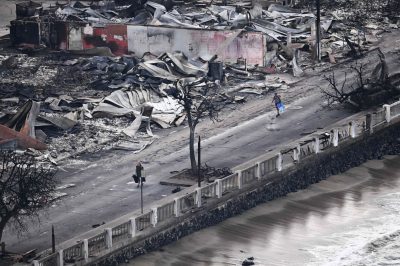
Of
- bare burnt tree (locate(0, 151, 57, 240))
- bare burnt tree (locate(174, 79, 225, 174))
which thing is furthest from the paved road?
bare burnt tree (locate(174, 79, 225, 174))

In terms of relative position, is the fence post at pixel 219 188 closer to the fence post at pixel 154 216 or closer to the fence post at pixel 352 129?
the fence post at pixel 154 216

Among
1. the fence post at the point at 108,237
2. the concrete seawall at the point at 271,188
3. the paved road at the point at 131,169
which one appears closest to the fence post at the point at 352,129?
the concrete seawall at the point at 271,188

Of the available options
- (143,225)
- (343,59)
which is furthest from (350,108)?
(143,225)

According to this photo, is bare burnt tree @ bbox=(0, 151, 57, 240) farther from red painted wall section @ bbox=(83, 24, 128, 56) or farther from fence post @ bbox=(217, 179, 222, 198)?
red painted wall section @ bbox=(83, 24, 128, 56)

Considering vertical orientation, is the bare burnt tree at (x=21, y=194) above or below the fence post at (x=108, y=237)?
above

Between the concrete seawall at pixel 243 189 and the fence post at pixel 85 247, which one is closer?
the fence post at pixel 85 247

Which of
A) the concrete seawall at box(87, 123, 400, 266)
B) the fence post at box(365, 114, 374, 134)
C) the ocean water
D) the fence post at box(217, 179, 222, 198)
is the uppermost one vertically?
the fence post at box(217, 179, 222, 198)
